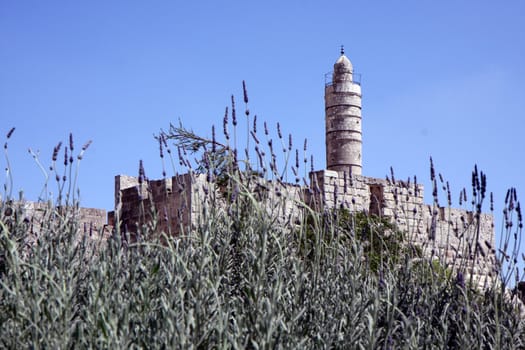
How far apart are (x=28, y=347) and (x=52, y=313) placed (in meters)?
0.14

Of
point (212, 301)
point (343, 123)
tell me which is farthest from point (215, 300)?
point (343, 123)

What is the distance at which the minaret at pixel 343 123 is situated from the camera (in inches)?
1208

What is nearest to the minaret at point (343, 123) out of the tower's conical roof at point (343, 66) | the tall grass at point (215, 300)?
the tower's conical roof at point (343, 66)

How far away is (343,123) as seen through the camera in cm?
3094

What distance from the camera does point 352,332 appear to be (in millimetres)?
3141

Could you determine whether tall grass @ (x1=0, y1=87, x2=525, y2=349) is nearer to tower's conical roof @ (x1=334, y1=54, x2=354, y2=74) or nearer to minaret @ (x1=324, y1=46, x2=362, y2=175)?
minaret @ (x1=324, y1=46, x2=362, y2=175)

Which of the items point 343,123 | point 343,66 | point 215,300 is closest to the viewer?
point 215,300

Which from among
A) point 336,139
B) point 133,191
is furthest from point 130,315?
point 336,139

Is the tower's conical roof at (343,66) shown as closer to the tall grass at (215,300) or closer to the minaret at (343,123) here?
the minaret at (343,123)

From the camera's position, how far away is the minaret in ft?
101

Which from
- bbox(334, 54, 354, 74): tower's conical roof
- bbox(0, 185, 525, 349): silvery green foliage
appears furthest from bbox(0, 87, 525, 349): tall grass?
bbox(334, 54, 354, 74): tower's conical roof

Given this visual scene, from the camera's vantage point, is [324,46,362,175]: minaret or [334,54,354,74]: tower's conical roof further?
[334,54,354,74]: tower's conical roof

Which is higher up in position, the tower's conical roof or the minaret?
the tower's conical roof

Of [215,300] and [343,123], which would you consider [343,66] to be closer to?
[343,123]
